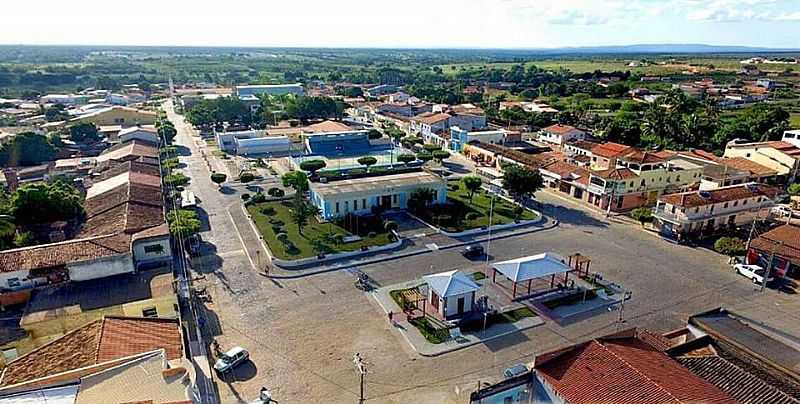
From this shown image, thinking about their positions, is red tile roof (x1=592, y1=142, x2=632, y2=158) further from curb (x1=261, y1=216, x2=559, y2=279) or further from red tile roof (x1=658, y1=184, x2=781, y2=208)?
curb (x1=261, y1=216, x2=559, y2=279)

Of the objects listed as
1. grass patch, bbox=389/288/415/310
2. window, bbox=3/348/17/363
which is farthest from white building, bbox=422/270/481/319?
window, bbox=3/348/17/363

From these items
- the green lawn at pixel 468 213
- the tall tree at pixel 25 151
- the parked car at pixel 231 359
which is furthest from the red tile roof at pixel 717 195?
the tall tree at pixel 25 151

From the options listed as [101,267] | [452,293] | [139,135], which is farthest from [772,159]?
[139,135]

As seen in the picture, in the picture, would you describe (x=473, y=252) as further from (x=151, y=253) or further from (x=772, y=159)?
(x=772, y=159)

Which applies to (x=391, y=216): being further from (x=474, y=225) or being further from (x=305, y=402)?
(x=305, y=402)

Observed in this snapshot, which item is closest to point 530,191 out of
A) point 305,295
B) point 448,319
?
point 448,319
